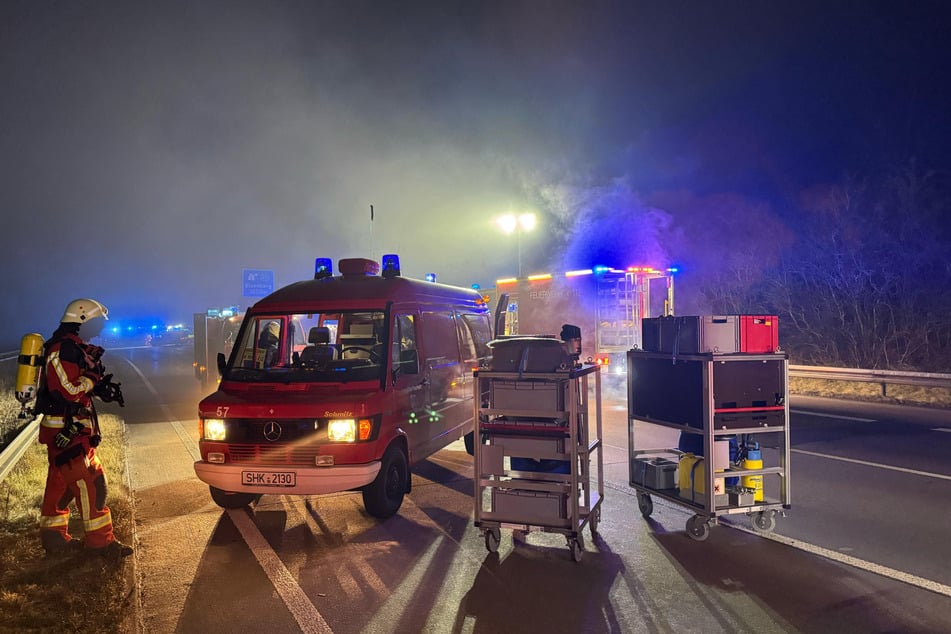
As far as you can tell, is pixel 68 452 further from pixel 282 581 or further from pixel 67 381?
pixel 282 581

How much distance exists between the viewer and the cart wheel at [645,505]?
6008 millimetres

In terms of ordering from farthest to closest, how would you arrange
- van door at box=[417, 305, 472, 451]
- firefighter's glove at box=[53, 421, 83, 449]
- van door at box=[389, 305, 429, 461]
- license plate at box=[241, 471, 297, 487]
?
van door at box=[417, 305, 472, 451], van door at box=[389, 305, 429, 461], license plate at box=[241, 471, 297, 487], firefighter's glove at box=[53, 421, 83, 449]

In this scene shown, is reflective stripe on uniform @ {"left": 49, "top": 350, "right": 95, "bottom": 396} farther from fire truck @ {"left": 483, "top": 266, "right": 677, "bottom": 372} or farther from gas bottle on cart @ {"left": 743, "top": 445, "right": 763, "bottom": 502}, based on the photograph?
fire truck @ {"left": 483, "top": 266, "right": 677, "bottom": 372}

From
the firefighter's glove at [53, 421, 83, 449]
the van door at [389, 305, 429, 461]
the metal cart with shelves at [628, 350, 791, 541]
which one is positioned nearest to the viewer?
the firefighter's glove at [53, 421, 83, 449]

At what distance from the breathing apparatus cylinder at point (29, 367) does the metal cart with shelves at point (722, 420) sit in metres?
5.42

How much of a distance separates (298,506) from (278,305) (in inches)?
86.8

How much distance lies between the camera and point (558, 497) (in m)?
4.97

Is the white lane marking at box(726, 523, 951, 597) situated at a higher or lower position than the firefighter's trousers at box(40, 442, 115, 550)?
lower

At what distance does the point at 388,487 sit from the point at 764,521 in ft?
11.5

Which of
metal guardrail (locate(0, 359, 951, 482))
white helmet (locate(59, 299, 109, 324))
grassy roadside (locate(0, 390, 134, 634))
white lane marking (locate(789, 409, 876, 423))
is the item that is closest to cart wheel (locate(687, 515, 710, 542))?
grassy roadside (locate(0, 390, 134, 634))

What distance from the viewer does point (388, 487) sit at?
6.16 meters

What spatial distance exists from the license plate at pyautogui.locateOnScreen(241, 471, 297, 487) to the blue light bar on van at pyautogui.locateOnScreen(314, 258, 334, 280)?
2.72 metres

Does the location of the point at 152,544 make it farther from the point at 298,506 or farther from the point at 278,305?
the point at 278,305

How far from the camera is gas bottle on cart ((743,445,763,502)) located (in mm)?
5434
